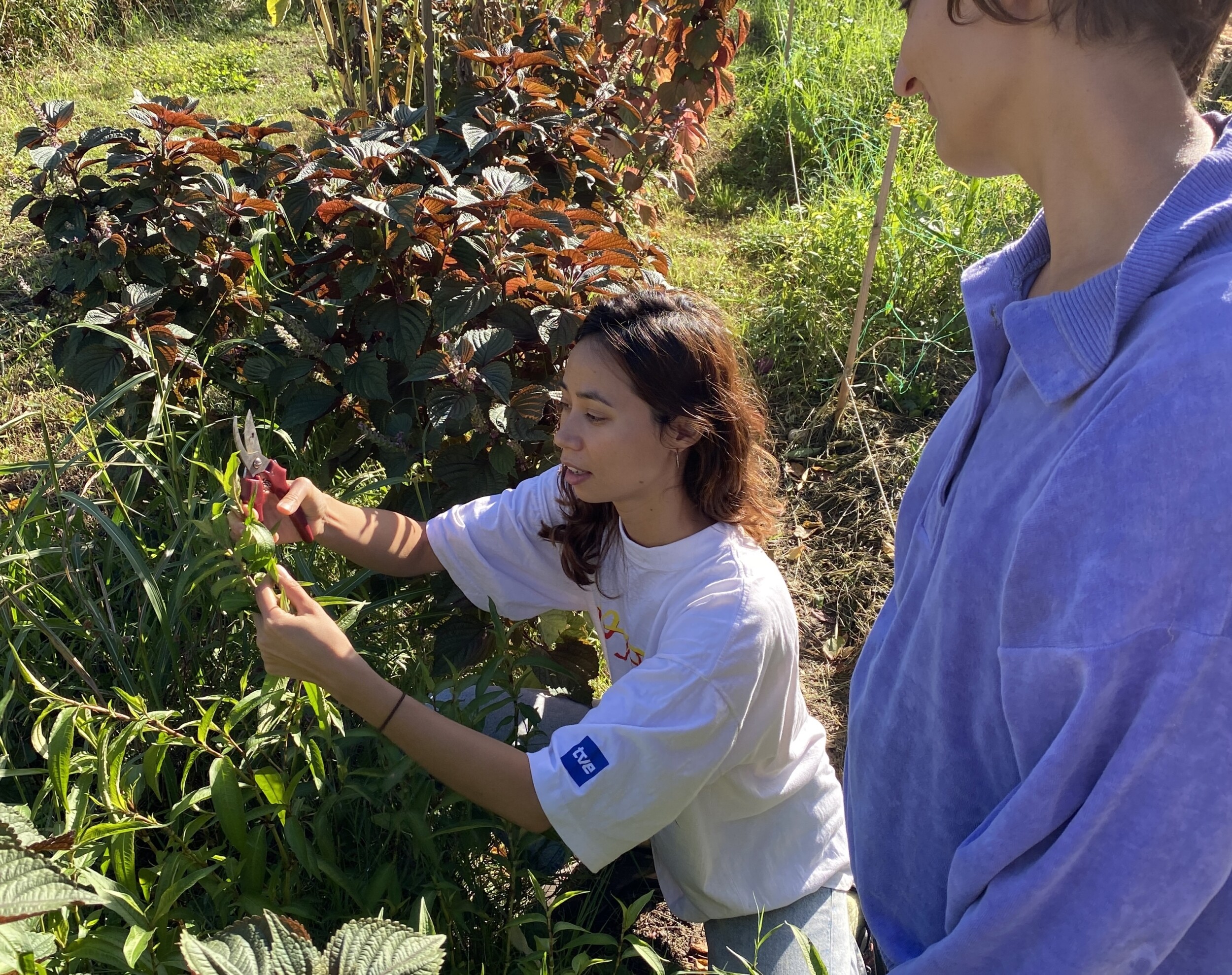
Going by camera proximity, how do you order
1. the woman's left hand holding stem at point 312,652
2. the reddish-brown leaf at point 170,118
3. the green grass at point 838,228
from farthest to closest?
the green grass at point 838,228
the reddish-brown leaf at point 170,118
the woman's left hand holding stem at point 312,652

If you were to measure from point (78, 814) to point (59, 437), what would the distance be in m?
2.03

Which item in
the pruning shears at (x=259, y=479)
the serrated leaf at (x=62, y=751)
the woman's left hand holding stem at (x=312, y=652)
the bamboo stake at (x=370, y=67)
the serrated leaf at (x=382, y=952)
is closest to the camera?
the serrated leaf at (x=382, y=952)

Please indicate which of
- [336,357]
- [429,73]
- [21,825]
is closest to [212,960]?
[21,825]

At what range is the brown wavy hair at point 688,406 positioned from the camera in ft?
5.41

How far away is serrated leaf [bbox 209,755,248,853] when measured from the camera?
1304 mm

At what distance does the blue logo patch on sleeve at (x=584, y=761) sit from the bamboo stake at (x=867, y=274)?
2.18 m

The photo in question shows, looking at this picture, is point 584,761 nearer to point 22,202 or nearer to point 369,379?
point 369,379

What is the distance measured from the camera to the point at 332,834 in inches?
63.3

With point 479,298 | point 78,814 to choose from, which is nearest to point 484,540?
point 479,298

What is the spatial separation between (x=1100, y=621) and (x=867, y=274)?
8.65ft

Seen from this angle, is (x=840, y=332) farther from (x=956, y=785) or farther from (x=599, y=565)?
(x=956, y=785)

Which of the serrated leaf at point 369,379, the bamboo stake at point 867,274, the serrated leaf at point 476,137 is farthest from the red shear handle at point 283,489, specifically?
the bamboo stake at point 867,274

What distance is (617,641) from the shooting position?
1859 millimetres

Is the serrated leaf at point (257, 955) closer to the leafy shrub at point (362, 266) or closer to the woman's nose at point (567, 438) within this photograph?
the woman's nose at point (567, 438)
